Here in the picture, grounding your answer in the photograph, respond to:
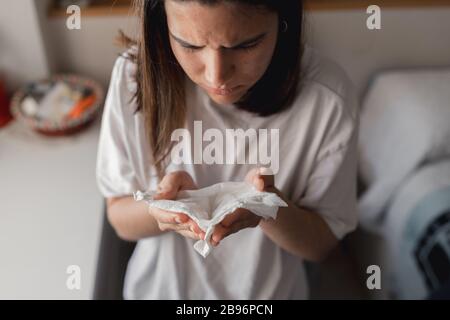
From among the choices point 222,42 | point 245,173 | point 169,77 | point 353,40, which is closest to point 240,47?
point 222,42

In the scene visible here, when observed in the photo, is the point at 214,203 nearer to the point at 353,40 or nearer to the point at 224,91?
the point at 224,91

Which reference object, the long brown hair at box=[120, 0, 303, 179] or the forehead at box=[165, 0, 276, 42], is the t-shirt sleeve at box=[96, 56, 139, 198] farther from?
the forehead at box=[165, 0, 276, 42]

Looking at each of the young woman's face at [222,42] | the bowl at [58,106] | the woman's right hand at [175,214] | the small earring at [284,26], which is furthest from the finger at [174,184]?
the bowl at [58,106]

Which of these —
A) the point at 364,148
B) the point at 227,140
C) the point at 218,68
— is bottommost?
the point at 364,148

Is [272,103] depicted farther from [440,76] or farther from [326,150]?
[440,76]

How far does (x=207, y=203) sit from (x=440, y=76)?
0.75 m

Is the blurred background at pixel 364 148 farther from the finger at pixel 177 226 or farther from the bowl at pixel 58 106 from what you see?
the finger at pixel 177 226

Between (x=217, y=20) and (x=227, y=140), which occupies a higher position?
(x=217, y=20)

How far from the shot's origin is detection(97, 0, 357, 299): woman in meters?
0.50

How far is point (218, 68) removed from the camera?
0.49m

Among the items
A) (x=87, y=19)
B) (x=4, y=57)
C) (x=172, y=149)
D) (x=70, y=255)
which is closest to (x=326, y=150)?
(x=172, y=149)

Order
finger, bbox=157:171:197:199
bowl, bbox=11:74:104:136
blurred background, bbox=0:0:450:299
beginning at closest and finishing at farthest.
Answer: finger, bbox=157:171:197:199, blurred background, bbox=0:0:450:299, bowl, bbox=11:74:104:136

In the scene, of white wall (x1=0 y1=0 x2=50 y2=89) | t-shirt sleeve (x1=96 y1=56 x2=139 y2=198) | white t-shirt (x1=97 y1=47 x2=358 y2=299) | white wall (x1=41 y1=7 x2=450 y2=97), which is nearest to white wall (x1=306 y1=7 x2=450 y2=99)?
white wall (x1=41 y1=7 x2=450 y2=97)

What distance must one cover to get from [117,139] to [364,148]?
693mm
